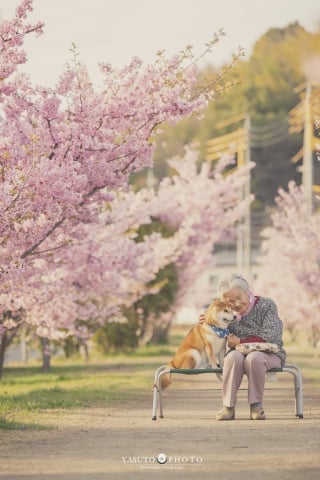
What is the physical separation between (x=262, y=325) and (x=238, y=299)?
0.39 m

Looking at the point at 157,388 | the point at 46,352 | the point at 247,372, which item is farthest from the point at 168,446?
the point at 46,352

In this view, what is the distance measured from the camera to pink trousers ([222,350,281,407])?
41.3ft

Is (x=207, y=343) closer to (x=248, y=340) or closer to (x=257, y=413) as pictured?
(x=248, y=340)

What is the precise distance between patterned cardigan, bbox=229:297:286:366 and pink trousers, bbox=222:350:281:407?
8.6 inches

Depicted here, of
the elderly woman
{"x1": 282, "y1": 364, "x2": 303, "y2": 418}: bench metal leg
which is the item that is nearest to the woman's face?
the elderly woman

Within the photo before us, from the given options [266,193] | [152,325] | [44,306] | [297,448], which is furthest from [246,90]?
[297,448]

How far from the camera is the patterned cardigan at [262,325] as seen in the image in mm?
12969

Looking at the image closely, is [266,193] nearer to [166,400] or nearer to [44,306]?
[44,306]

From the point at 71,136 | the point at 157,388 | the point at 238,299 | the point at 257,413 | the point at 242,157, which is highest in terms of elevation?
the point at 242,157

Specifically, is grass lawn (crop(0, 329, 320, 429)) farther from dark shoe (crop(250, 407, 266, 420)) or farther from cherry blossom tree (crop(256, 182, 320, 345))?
dark shoe (crop(250, 407, 266, 420))

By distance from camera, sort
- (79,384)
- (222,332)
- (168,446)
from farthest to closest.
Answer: (79,384) → (222,332) → (168,446)

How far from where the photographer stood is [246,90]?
88562mm

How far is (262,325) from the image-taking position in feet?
42.6

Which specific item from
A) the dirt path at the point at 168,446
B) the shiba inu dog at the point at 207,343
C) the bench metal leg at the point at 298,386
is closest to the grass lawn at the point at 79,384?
the dirt path at the point at 168,446
